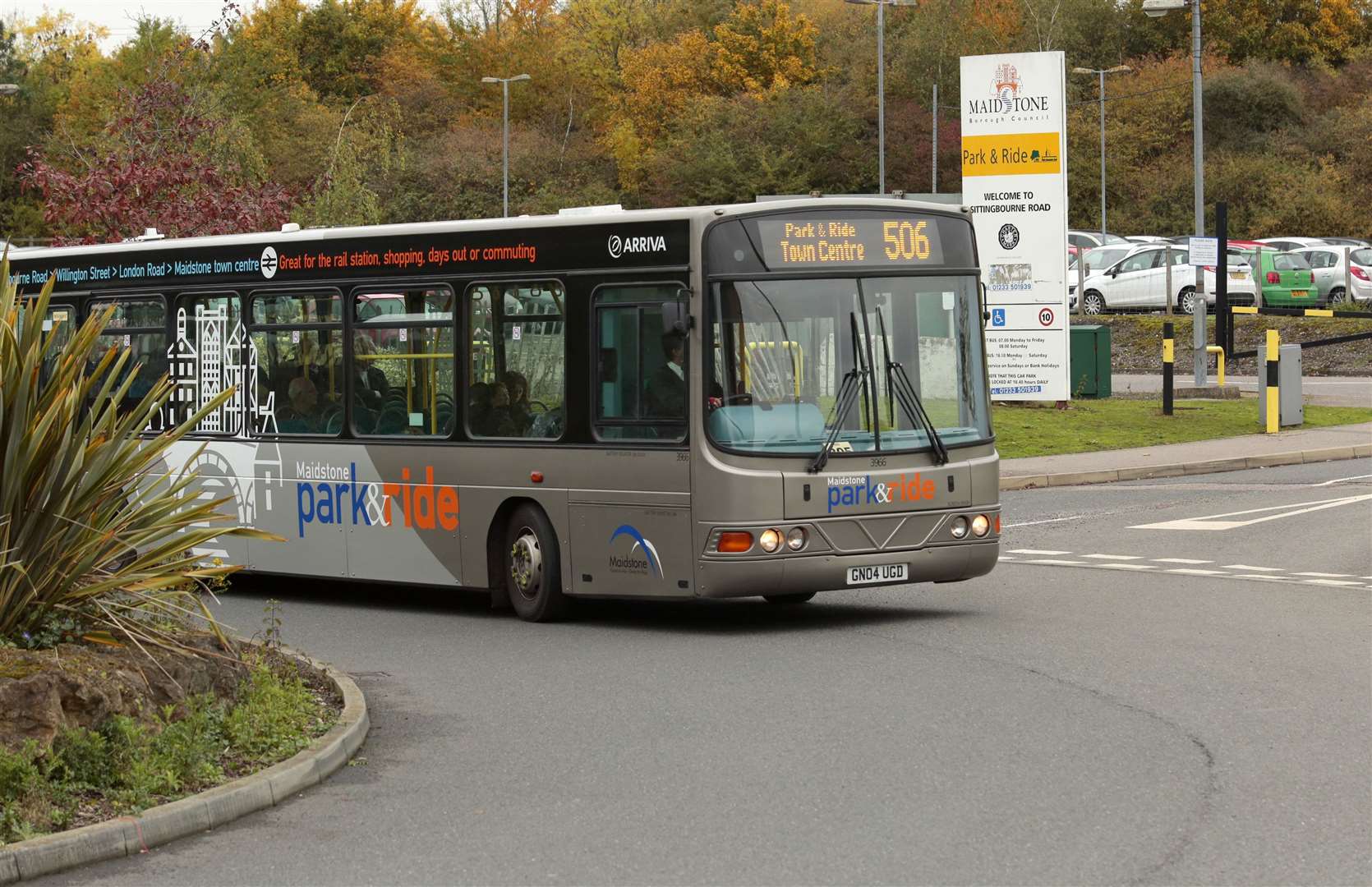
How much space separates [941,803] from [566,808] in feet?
4.66

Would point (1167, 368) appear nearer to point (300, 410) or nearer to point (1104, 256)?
point (300, 410)

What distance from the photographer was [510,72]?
308 ft

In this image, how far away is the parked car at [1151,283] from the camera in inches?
1863

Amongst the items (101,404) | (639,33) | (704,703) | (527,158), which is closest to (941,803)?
(704,703)

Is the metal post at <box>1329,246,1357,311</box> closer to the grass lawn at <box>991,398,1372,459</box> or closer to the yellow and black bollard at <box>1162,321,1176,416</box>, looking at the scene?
the grass lawn at <box>991,398,1372,459</box>

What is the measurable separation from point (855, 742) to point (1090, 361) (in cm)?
2640

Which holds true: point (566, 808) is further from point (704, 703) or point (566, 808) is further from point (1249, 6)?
point (1249, 6)

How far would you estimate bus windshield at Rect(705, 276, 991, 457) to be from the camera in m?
12.3

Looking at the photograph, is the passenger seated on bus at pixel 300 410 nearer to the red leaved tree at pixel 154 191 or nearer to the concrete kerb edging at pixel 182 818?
the concrete kerb edging at pixel 182 818

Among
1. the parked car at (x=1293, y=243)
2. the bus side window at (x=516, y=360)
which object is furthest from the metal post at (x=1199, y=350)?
the bus side window at (x=516, y=360)

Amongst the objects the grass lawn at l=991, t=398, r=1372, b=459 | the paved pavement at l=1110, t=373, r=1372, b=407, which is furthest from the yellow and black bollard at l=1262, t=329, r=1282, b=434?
the paved pavement at l=1110, t=373, r=1372, b=407

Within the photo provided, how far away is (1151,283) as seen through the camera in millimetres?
48156

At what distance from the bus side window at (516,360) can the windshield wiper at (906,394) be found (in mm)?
2129

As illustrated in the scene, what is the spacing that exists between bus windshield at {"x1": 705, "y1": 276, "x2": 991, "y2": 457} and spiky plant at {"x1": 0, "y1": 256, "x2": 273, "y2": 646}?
13.3 feet
